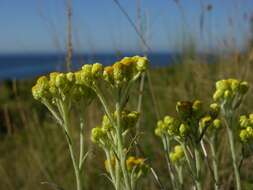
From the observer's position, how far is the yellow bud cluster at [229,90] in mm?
1693

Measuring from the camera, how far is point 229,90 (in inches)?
67.4

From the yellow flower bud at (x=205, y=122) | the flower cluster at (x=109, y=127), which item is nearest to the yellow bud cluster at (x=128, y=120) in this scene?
the flower cluster at (x=109, y=127)

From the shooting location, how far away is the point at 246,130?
5.54ft

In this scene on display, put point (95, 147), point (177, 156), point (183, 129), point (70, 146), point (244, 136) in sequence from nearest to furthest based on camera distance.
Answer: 1. point (70, 146)
2. point (183, 129)
3. point (244, 136)
4. point (177, 156)
5. point (95, 147)

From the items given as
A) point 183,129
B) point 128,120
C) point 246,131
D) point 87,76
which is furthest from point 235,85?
point 87,76

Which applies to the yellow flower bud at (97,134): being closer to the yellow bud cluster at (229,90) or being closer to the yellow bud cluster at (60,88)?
the yellow bud cluster at (60,88)

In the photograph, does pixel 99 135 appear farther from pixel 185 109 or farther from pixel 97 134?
pixel 185 109

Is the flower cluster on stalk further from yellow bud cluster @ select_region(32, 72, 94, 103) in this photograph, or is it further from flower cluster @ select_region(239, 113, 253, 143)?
yellow bud cluster @ select_region(32, 72, 94, 103)

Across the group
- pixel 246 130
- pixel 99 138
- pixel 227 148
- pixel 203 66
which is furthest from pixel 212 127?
pixel 203 66

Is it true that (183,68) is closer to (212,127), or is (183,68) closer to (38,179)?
(38,179)

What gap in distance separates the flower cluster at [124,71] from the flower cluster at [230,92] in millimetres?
350

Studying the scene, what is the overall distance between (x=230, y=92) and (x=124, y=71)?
446mm

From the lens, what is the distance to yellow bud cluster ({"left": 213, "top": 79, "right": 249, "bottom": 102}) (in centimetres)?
169

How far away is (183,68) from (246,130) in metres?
4.31
